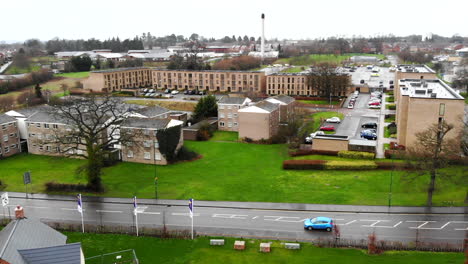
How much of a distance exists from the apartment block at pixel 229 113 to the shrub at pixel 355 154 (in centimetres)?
2367

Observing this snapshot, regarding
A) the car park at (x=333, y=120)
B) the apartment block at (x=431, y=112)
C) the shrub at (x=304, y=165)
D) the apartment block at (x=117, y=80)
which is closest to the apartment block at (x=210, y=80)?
the apartment block at (x=117, y=80)

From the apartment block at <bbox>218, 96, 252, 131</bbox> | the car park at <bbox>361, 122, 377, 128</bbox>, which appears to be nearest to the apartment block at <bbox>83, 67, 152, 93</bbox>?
the apartment block at <bbox>218, 96, 252, 131</bbox>

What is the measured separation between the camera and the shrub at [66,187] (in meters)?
42.2

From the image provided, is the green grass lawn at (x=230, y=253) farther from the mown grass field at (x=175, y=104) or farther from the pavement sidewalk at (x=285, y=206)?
the mown grass field at (x=175, y=104)

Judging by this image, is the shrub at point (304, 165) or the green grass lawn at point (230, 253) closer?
the green grass lawn at point (230, 253)

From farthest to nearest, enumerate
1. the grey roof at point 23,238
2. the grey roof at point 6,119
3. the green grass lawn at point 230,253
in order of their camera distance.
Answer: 1. the grey roof at point 6,119
2. the green grass lawn at point 230,253
3. the grey roof at point 23,238

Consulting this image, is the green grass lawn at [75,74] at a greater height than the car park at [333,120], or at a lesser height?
greater

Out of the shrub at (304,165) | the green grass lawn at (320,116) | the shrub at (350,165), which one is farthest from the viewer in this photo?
the green grass lawn at (320,116)

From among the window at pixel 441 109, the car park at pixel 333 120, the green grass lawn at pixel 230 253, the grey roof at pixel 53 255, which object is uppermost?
the window at pixel 441 109

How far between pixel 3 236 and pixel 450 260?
27559mm

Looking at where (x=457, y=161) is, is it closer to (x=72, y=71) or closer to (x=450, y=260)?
(x=450, y=260)

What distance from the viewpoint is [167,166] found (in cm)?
5047

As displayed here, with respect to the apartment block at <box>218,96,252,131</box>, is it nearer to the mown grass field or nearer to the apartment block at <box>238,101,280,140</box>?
the apartment block at <box>238,101,280,140</box>

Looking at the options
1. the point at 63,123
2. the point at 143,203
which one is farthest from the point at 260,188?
the point at 63,123
